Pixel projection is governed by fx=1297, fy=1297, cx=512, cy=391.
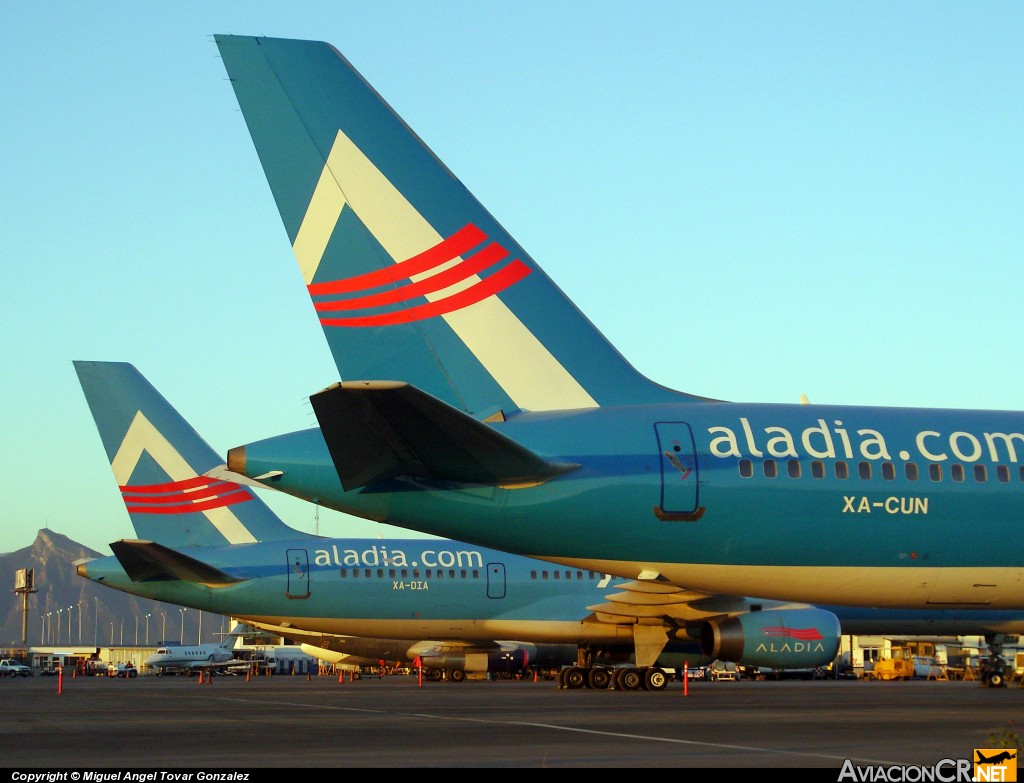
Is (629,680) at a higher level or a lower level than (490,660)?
higher

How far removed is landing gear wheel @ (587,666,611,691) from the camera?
31.8 meters

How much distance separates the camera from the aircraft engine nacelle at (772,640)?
25.4 m

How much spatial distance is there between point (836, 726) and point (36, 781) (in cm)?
1056

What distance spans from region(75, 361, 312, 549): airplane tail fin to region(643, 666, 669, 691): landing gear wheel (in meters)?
11.6

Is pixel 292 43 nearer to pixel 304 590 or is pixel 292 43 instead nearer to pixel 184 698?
→ pixel 184 698

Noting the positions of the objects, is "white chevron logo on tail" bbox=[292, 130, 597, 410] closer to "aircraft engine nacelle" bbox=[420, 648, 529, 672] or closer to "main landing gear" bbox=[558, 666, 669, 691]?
"main landing gear" bbox=[558, 666, 669, 691]

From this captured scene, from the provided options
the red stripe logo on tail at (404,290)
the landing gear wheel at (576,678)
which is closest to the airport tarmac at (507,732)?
the red stripe logo on tail at (404,290)

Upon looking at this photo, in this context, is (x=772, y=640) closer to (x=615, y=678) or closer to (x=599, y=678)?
(x=615, y=678)

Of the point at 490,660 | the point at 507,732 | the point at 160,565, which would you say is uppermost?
the point at 160,565

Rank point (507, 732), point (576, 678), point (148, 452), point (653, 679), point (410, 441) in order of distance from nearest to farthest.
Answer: point (410, 441) → point (507, 732) → point (653, 679) → point (576, 678) → point (148, 452)

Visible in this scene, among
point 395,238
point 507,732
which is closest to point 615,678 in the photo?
point 507,732

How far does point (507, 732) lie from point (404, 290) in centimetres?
564

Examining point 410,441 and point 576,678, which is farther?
point 576,678

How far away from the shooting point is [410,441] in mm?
14312
